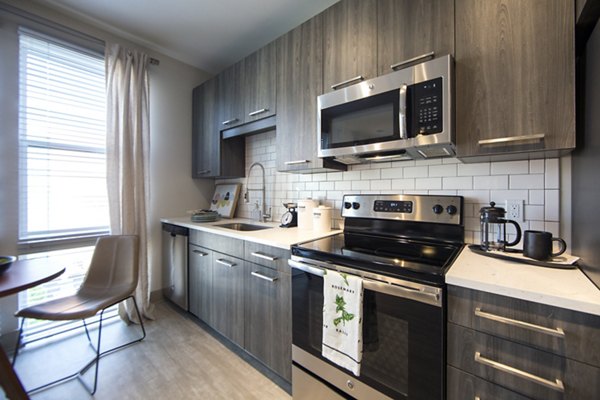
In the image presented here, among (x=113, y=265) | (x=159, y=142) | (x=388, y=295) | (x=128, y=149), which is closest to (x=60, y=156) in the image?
(x=128, y=149)

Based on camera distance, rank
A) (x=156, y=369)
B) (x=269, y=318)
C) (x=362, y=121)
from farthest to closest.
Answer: (x=156, y=369)
(x=269, y=318)
(x=362, y=121)

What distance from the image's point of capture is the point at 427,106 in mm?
1242

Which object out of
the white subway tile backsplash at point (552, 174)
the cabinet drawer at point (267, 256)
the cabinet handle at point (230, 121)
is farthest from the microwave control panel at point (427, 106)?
the cabinet handle at point (230, 121)

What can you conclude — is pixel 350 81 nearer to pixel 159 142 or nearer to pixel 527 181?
pixel 527 181

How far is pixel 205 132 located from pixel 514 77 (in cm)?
266

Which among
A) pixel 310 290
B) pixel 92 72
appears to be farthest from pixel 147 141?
pixel 310 290

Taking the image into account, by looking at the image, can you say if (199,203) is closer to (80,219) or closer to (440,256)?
(80,219)

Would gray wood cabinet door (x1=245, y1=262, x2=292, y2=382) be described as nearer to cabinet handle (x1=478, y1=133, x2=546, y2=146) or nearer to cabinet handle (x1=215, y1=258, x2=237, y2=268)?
cabinet handle (x1=215, y1=258, x2=237, y2=268)

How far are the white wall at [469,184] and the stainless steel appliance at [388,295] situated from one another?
0.11m

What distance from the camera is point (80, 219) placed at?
2.24 meters

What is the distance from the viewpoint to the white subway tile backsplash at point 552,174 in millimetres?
1219

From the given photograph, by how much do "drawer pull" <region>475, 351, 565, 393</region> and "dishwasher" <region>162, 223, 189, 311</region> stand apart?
2285mm

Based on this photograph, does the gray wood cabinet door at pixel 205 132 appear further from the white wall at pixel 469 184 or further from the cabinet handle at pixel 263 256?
the cabinet handle at pixel 263 256

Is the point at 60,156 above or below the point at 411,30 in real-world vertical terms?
below
